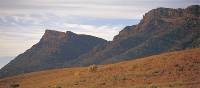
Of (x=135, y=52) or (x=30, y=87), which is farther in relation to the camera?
(x=135, y=52)

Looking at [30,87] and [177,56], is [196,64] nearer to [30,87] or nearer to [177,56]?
[177,56]

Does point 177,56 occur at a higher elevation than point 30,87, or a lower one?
higher

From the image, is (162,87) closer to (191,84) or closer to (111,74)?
(191,84)

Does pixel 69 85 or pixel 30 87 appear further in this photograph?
pixel 30 87

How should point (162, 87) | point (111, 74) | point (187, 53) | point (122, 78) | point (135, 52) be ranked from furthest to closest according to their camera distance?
point (135, 52) < point (187, 53) < point (111, 74) < point (122, 78) < point (162, 87)

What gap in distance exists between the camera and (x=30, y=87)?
3741 centimetres

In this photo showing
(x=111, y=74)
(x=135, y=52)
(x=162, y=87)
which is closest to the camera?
(x=162, y=87)

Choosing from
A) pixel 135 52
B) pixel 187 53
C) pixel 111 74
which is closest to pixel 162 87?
pixel 111 74

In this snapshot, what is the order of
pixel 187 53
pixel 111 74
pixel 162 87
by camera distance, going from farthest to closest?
pixel 187 53, pixel 111 74, pixel 162 87

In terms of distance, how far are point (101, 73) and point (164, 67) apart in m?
6.05

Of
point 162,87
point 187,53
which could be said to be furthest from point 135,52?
point 162,87

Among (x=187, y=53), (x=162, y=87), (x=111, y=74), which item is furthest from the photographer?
(x=187, y=53)

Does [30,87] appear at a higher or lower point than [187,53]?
lower

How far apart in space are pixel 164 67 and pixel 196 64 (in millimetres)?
2642
